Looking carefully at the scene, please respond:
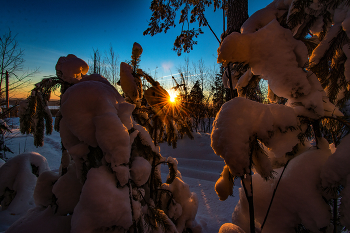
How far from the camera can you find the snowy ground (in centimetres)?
210

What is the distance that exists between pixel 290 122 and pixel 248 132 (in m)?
0.28

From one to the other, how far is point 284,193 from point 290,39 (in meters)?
1.00

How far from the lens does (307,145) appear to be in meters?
1.17

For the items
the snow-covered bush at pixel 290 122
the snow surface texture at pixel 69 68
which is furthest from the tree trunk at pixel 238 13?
the snow surface texture at pixel 69 68

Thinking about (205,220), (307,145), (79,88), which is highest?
(79,88)

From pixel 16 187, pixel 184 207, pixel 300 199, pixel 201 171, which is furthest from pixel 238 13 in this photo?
pixel 16 187

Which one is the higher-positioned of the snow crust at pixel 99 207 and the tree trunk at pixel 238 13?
the tree trunk at pixel 238 13

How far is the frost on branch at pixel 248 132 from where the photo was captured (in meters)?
0.75

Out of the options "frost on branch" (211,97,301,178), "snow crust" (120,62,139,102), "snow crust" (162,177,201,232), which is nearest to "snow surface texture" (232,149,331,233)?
"frost on branch" (211,97,301,178)

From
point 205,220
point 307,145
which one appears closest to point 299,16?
point 307,145

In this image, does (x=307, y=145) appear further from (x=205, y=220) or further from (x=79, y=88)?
(x=79, y=88)

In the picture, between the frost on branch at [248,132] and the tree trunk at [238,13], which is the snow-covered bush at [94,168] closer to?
the frost on branch at [248,132]

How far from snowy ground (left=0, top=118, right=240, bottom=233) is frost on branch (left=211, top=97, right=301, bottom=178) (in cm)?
140

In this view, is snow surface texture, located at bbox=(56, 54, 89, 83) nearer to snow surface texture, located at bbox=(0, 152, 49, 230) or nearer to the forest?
the forest
